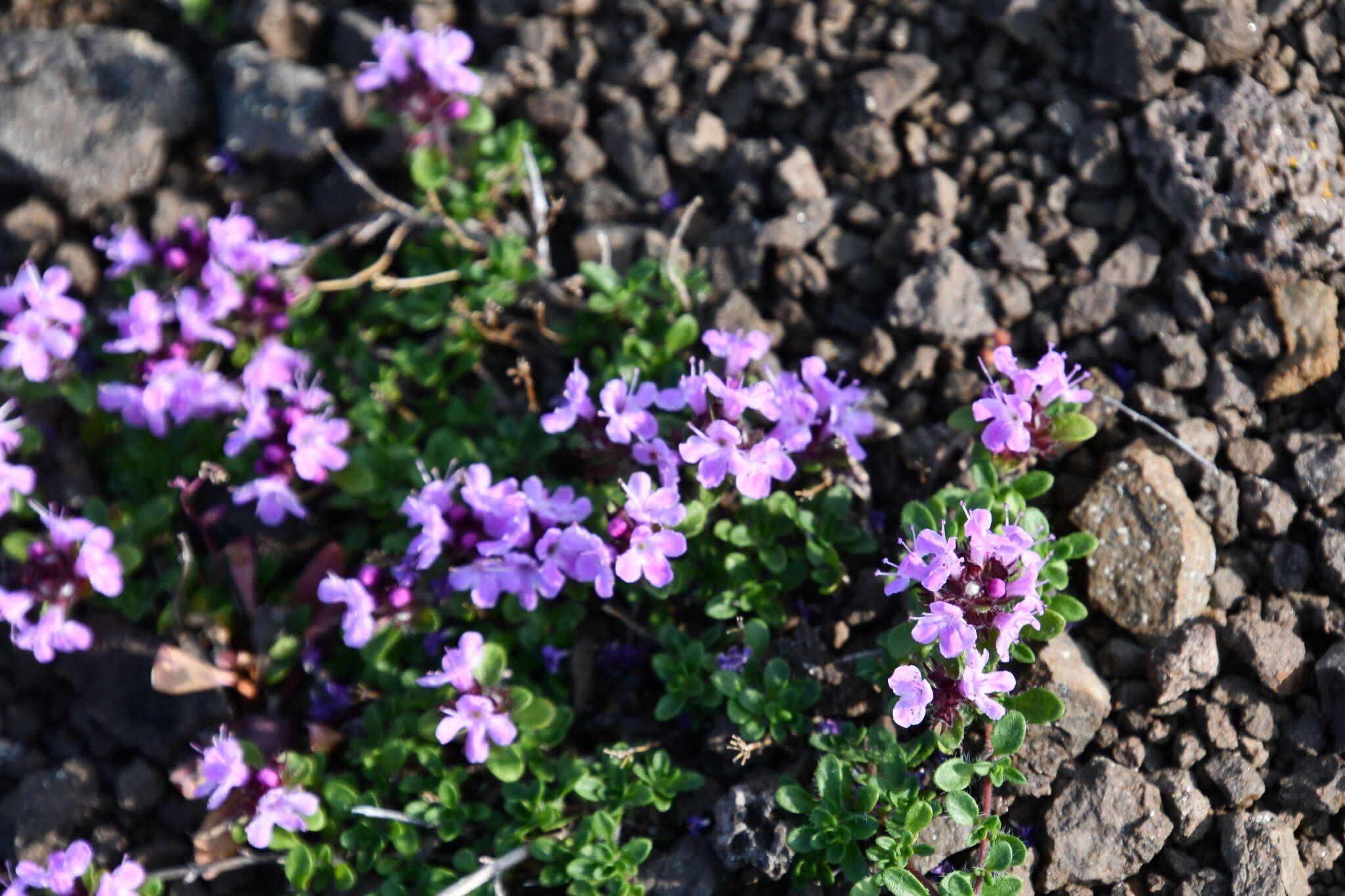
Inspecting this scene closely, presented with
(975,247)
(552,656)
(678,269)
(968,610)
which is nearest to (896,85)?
(975,247)

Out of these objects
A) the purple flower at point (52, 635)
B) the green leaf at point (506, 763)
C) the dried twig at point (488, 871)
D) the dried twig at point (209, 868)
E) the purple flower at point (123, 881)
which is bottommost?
the dried twig at point (209, 868)

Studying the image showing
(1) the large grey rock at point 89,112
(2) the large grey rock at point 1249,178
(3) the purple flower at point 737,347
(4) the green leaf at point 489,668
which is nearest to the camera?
(4) the green leaf at point 489,668

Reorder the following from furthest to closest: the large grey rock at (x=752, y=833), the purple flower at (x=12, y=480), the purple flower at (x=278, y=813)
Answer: the purple flower at (x=12, y=480)
the purple flower at (x=278, y=813)
the large grey rock at (x=752, y=833)

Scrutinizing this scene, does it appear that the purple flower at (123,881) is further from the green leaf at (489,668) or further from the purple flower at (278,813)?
the green leaf at (489,668)

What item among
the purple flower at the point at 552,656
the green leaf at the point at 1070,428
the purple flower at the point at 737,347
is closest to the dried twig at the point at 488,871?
the purple flower at the point at 552,656

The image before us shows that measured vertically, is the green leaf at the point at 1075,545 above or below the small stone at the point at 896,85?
below

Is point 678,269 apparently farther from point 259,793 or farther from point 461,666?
point 259,793

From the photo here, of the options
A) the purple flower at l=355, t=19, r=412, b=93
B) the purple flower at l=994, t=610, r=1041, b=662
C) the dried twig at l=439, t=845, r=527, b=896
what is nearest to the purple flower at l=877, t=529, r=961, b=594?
the purple flower at l=994, t=610, r=1041, b=662
